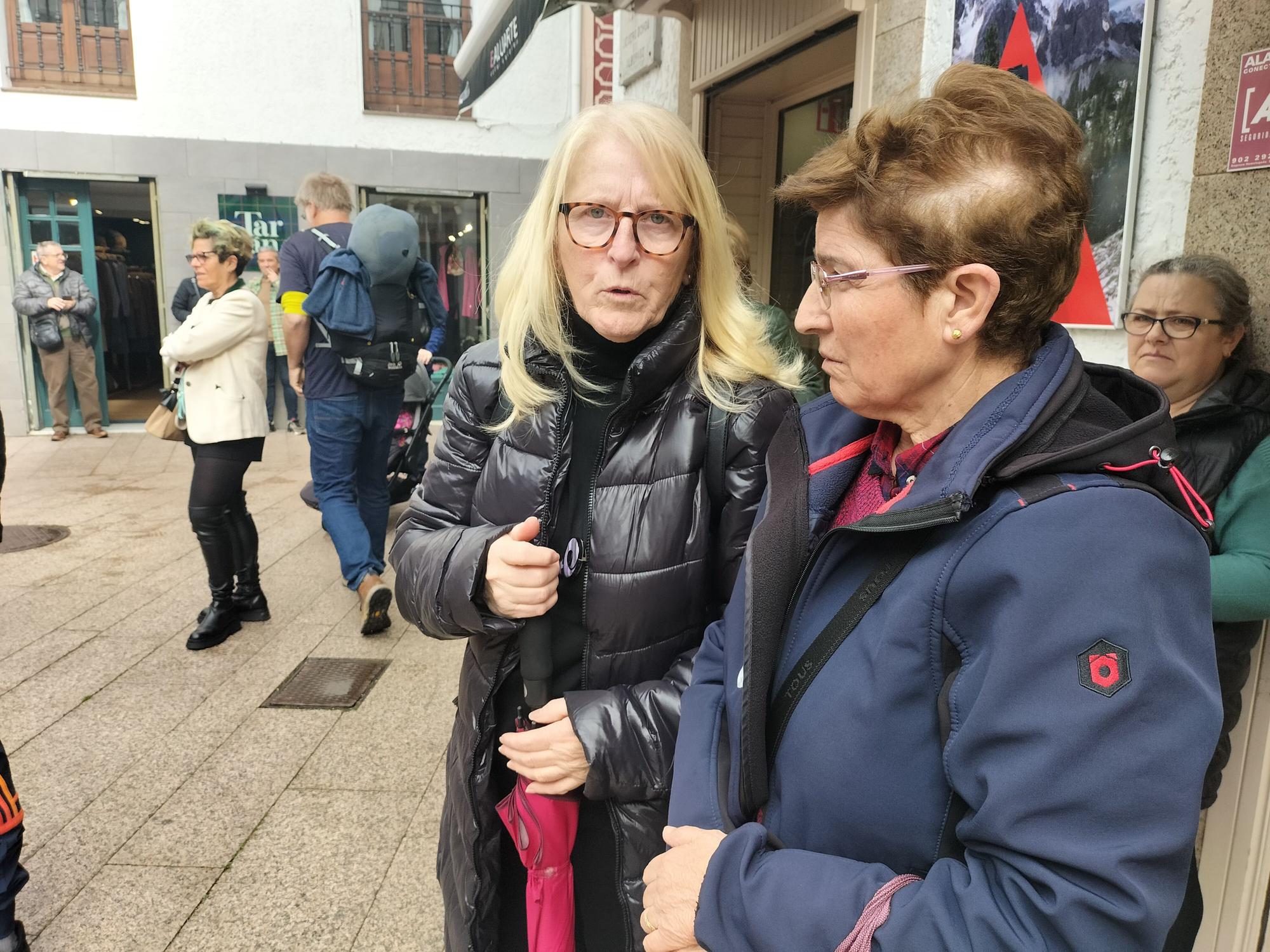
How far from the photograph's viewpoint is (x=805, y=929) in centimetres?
99

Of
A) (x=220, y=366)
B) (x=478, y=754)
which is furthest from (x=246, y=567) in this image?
(x=478, y=754)

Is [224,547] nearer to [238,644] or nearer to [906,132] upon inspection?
[238,644]

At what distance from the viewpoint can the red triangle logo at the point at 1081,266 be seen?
8.94 ft

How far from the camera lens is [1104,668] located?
88 cm

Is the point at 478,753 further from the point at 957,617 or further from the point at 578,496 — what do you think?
the point at 957,617

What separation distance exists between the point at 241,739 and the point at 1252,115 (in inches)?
157

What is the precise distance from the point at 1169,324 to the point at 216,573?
4428 millimetres

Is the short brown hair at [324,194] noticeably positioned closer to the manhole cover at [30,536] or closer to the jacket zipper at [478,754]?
the manhole cover at [30,536]

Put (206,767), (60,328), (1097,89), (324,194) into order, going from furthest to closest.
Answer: (60,328) → (324,194) → (206,767) → (1097,89)

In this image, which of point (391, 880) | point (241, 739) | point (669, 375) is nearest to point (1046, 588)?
point (669, 375)

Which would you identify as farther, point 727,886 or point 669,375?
point 669,375

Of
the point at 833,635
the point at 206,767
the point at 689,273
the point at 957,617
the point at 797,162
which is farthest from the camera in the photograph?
the point at 797,162

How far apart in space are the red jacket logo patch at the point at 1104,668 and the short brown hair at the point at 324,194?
5.59 meters

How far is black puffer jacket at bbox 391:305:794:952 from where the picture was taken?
5.21 ft
